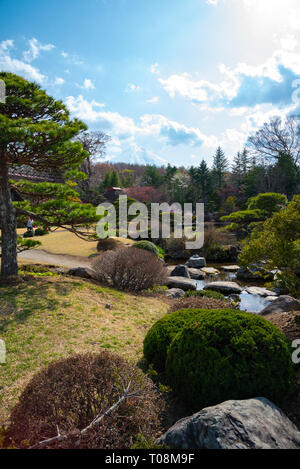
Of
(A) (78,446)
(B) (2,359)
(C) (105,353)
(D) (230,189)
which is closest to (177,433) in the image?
(A) (78,446)

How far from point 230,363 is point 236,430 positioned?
798 millimetres

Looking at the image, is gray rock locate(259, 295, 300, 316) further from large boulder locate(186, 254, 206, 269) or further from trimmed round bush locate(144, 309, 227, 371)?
large boulder locate(186, 254, 206, 269)

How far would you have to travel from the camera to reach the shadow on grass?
528 cm

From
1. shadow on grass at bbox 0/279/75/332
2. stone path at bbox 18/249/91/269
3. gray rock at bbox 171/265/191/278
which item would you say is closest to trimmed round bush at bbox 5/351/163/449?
shadow on grass at bbox 0/279/75/332

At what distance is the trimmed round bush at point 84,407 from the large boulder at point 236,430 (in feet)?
1.12

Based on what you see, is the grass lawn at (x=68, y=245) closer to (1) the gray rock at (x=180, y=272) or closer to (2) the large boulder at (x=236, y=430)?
(1) the gray rock at (x=180, y=272)

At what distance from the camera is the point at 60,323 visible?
5.19 meters

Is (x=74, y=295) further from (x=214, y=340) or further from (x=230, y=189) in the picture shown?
(x=230, y=189)

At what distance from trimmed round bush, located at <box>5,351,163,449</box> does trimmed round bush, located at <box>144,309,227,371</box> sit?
0.97 m

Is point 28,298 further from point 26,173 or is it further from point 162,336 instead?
point 26,173

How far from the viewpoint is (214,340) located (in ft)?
9.82

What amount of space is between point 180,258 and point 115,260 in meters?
9.84

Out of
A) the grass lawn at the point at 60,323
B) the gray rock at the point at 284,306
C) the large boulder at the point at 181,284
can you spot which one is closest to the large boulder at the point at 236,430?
the grass lawn at the point at 60,323
